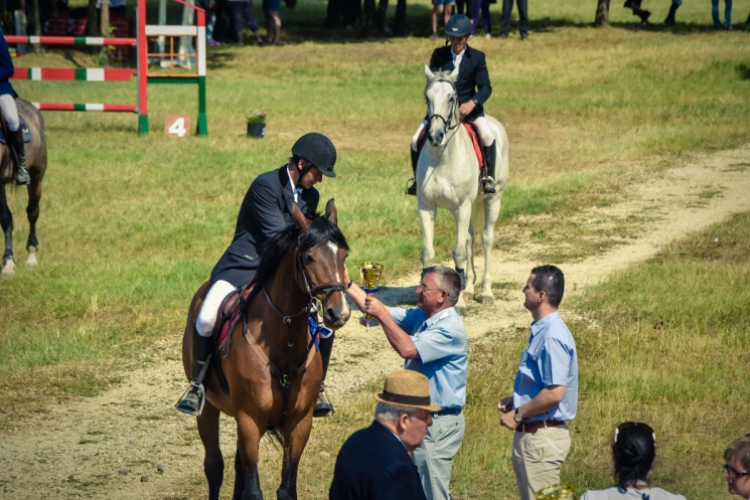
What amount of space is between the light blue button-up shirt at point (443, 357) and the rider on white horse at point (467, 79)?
20.8 ft

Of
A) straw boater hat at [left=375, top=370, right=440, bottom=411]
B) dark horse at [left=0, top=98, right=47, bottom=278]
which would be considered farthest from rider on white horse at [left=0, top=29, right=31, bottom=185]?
straw boater hat at [left=375, top=370, right=440, bottom=411]

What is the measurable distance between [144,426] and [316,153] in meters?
3.55

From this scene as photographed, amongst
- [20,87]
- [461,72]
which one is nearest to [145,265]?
[461,72]

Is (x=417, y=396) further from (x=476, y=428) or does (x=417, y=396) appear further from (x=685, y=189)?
(x=685, y=189)

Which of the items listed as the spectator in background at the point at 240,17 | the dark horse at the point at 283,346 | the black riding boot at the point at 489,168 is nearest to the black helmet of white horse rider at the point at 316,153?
the dark horse at the point at 283,346

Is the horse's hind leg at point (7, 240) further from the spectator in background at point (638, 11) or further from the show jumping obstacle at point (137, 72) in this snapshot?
the spectator in background at point (638, 11)

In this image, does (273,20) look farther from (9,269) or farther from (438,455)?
(438,455)

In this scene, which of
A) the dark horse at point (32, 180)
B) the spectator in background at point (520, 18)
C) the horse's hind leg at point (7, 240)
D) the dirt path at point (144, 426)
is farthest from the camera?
the spectator in background at point (520, 18)

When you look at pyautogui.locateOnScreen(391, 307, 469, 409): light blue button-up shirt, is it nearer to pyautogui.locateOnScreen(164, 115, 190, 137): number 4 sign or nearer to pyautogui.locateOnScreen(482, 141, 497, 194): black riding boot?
pyautogui.locateOnScreen(482, 141, 497, 194): black riding boot

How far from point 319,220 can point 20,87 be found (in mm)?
22529

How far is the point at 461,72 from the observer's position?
12234 mm

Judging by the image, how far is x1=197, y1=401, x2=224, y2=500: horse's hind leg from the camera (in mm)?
6918

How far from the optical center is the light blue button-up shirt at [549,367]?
5.57 m

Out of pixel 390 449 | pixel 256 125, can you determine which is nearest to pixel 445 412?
pixel 390 449
